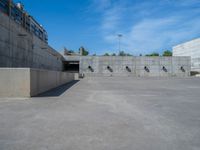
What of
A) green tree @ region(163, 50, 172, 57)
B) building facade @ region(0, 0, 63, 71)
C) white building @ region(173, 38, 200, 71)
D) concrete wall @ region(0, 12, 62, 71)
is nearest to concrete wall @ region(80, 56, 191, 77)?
white building @ region(173, 38, 200, 71)

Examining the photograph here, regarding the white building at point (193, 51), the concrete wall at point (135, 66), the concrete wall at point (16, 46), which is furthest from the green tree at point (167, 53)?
the concrete wall at point (16, 46)

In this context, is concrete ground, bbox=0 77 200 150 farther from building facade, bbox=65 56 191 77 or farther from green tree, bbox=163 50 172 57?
green tree, bbox=163 50 172 57

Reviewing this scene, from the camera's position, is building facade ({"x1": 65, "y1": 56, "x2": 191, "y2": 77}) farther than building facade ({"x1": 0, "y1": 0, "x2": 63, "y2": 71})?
Yes

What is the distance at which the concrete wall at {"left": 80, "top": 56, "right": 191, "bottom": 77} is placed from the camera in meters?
44.0

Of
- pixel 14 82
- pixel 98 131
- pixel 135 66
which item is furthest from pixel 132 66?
pixel 98 131

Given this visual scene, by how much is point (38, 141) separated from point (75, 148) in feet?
2.51

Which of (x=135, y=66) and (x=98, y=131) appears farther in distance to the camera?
(x=135, y=66)

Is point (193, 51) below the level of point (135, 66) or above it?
above

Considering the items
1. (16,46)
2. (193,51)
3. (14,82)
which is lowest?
(14,82)

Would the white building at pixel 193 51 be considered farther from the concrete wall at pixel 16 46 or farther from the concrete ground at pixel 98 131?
the concrete ground at pixel 98 131

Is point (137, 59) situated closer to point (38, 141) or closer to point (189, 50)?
point (189, 50)

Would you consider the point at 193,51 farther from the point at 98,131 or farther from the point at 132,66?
the point at 98,131

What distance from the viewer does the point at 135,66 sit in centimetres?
4475

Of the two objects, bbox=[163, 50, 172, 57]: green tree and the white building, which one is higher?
bbox=[163, 50, 172, 57]: green tree
